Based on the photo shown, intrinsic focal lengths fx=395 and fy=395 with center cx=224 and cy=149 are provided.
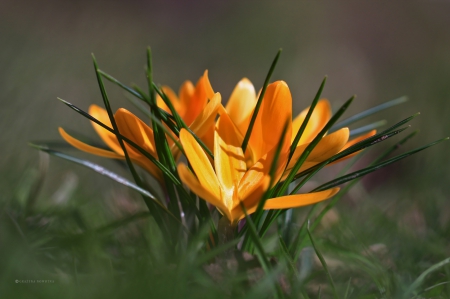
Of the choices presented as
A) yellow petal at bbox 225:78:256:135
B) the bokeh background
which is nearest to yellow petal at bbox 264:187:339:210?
yellow petal at bbox 225:78:256:135

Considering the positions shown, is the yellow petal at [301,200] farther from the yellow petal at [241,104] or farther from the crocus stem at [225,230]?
the yellow petal at [241,104]

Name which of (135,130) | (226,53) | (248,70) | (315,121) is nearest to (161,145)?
(135,130)

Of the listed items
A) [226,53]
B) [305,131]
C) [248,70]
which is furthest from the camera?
[226,53]

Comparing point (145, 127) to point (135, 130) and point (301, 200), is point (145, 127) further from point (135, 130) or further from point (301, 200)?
point (301, 200)

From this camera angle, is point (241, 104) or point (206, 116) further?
point (241, 104)

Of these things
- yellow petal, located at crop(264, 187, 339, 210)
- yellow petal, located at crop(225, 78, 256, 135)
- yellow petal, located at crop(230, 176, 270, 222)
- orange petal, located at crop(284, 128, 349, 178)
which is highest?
yellow petal, located at crop(225, 78, 256, 135)

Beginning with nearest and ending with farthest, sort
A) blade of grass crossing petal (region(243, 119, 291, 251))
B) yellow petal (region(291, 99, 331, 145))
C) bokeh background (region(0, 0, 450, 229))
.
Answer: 1. blade of grass crossing petal (region(243, 119, 291, 251))
2. yellow petal (region(291, 99, 331, 145))
3. bokeh background (region(0, 0, 450, 229))

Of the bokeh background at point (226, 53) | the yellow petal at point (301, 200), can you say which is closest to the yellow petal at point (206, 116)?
the yellow petal at point (301, 200)

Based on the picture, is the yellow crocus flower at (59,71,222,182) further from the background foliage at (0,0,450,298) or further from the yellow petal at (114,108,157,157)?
the background foliage at (0,0,450,298)
